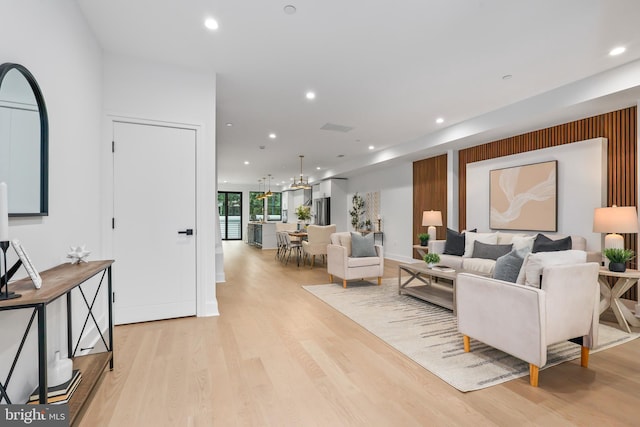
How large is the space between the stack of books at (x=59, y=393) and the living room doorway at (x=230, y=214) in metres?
12.8

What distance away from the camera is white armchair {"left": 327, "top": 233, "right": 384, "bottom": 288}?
488 cm

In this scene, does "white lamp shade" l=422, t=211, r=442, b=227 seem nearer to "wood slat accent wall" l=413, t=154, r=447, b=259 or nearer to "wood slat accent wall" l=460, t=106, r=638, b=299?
"wood slat accent wall" l=413, t=154, r=447, b=259

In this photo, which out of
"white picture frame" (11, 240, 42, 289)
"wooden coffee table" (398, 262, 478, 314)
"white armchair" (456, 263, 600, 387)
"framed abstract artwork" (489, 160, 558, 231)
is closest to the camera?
"white picture frame" (11, 240, 42, 289)

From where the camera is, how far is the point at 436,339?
288cm

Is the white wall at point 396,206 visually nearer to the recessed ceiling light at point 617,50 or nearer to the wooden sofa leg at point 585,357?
the recessed ceiling light at point 617,50

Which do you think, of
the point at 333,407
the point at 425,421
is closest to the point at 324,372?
the point at 333,407

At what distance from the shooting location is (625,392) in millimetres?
2020

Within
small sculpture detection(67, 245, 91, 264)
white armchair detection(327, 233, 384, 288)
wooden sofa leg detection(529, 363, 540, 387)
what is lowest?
wooden sofa leg detection(529, 363, 540, 387)

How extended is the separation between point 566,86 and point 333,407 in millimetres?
4610

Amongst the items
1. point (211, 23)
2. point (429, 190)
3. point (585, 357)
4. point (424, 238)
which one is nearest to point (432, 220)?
point (424, 238)

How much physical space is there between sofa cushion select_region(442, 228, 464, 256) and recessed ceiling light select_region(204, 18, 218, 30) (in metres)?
4.91

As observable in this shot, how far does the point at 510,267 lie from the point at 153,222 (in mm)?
3485

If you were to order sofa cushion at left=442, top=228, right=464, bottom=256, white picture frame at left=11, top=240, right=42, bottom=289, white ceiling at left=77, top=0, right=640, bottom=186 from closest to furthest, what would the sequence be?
white picture frame at left=11, top=240, right=42, bottom=289
white ceiling at left=77, top=0, right=640, bottom=186
sofa cushion at left=442, top=228, right=464, bottom=256

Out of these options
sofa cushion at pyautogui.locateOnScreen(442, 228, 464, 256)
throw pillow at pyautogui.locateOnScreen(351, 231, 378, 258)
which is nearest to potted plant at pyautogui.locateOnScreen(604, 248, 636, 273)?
sofa cushion at pyautogui.locateOnScreen(442, 228, 464, 256)
